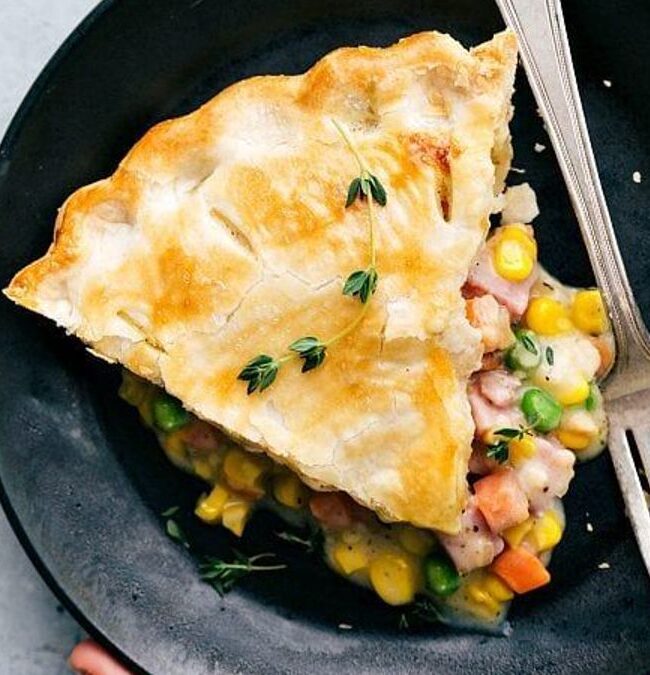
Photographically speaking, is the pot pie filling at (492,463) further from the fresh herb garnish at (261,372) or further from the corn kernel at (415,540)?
the fresh herb garnish at (261,372)

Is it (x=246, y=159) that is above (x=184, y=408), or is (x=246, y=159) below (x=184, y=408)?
above

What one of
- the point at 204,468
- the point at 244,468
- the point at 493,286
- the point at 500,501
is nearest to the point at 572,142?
the point at 493,286

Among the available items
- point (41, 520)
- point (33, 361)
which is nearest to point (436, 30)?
point (33, 361)

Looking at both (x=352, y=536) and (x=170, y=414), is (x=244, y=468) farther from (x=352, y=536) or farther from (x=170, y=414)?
(x=352, y=536)

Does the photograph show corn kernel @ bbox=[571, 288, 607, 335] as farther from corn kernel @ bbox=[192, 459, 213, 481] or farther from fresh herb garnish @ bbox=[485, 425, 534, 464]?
corn kernel @ bbox=[192, 459, 213, 481]

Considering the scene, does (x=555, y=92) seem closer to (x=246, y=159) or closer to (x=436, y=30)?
(x=436, y=30)

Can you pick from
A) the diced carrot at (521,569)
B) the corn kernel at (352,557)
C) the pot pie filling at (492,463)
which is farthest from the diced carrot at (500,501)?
the corn kernel at (352,557)
